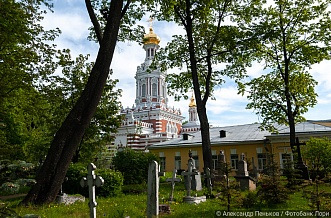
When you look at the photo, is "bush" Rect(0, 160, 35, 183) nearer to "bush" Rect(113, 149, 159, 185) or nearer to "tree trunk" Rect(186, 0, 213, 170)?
"tree trunk" Rect(186, 0, 213, 170)

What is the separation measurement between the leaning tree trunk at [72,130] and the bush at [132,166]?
1001 centimetres

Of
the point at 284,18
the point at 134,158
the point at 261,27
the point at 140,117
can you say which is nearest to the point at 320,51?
the point at 284,18

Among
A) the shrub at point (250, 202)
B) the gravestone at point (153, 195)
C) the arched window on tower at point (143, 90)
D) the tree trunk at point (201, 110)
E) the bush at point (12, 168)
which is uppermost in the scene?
the arched window on tower at point (143, 90)

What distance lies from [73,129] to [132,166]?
10.3 m

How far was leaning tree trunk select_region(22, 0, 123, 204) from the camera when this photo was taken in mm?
8656

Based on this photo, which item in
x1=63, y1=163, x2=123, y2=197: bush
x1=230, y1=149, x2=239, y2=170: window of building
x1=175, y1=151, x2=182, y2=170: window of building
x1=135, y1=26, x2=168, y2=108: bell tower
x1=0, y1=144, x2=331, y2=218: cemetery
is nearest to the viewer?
x1=0, y1=144, x2=331, y2=218: cemetery

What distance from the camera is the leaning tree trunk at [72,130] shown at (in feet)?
28.4

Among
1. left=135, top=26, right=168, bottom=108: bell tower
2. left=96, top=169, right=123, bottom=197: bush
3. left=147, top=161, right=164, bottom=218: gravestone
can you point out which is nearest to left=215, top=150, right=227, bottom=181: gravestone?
left=147, top=161, right=164, bottom=218: gravestone

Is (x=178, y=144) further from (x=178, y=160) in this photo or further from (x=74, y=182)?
(x=74, y=182)

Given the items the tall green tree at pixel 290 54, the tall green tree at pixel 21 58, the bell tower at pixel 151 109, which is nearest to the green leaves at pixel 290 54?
the tall green tree at pixel 290 54

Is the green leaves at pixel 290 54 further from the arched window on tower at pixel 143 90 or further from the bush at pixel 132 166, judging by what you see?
the arched window on tower at pixel 143 90

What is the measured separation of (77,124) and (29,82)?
6.44 m

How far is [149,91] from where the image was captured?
197ft

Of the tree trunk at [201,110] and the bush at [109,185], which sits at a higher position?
the tree trunk at [201,110]
